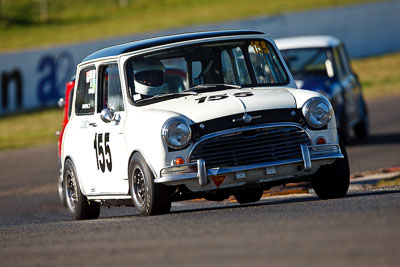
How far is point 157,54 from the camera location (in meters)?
9.60

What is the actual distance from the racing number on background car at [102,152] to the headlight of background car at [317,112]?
6.22 ft

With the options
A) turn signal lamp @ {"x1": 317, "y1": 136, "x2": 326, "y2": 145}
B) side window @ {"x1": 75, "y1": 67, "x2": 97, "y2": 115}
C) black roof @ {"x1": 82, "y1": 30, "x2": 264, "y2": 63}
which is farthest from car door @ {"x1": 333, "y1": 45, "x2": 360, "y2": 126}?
turn signal lamp @ {"x1": 317, "y1": 136, "x2": 326, "y2": 145}

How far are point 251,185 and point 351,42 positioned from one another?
2674 centimetres

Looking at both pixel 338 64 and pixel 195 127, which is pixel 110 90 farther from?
pixel 338 64

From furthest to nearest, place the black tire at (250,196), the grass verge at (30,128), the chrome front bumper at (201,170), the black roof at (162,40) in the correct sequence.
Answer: the grass verge at (30,128) < the black tire at (250,196) < the black roof at (162,40) < the chrome front bumper at (201,170)

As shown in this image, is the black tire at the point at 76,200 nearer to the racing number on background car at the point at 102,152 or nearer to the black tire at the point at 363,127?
the racing number on background car at the point at 102,152

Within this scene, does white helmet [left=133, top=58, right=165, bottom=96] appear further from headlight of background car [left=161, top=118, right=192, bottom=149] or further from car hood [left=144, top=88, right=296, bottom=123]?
headlight of background car [left=161, top=118, right=192, bottom=149]

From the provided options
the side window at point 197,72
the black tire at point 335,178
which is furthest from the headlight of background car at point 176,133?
the black tire at point 335,178

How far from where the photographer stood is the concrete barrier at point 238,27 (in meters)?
29.0

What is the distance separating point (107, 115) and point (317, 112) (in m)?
1.93

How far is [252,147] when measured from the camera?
860 cm

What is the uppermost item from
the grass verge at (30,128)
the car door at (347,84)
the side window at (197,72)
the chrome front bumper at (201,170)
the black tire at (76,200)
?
the side window at (197,72)

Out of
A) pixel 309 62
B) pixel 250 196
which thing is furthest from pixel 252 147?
pixel 309 62

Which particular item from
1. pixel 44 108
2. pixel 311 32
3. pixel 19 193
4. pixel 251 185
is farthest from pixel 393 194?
pixel 311 32
